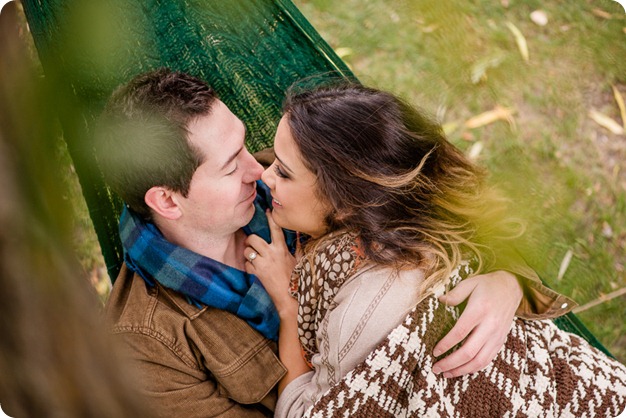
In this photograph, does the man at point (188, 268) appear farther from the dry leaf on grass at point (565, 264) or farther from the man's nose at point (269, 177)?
the dry leaf on grass at point (565, 264)

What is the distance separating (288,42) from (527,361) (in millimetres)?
912

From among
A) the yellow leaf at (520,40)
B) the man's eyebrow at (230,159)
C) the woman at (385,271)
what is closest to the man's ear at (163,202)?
the man's eyebrow at (230,159)

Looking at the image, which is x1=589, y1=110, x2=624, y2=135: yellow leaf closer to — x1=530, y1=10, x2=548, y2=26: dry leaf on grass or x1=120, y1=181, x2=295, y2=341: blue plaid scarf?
x1=530, y1=10, x2=548, y2=26: dry leaf on grass

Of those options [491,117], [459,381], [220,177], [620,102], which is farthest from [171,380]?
[620,102]

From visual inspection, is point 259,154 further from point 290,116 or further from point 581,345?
point 581,345

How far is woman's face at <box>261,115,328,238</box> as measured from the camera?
1.21m

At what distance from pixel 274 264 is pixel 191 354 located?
266mm

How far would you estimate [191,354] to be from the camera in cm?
127

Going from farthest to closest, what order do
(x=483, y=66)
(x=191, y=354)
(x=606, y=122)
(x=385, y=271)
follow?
(x=606, y=122) < (x=483, y=66) < (x=191, y=354) < (x=385, y=271)

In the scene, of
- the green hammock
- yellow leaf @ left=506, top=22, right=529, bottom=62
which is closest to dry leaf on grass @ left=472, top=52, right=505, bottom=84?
yellow leaf @ left=506, top=22, right=529, bottom=62

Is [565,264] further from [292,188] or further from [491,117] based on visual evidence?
[292,188]

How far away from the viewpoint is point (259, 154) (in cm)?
148

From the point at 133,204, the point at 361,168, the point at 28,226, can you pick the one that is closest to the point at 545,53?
the point at 361,168

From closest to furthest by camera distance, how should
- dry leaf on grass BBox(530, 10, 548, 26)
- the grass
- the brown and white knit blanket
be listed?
the brown and white knit blanket, the grass, dry leaf on grass BBox(530, 10, 548, 26)
